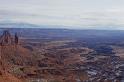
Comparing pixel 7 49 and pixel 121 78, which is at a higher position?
pixel 7 49

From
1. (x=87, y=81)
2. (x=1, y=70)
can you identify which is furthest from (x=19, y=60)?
(x=1, y=70)

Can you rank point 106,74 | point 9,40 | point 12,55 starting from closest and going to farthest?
→ point 106,74
point 12,55
point 9,40

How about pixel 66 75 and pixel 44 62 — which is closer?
pixel 66 75

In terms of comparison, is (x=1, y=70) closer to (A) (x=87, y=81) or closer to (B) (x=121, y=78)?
(A) (x=87, y=81)

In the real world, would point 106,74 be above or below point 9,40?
below

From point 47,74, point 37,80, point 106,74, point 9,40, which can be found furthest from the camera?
point 9,40

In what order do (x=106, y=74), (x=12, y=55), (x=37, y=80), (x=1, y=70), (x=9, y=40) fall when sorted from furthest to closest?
(x=9, y=40) → (x=12, y=55) → (x=106, y=74) → (x=37, y=80) → (x=1, y=70)

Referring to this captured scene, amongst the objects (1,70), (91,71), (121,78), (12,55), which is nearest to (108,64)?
(91,71)

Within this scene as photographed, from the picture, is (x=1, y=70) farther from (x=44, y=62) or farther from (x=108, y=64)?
(x=108, y=64)

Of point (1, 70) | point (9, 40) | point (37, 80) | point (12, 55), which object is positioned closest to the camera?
point (1, 70)
